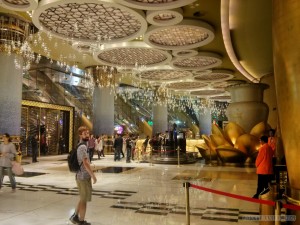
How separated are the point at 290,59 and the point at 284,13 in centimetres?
54

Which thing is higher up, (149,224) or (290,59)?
(290,59)

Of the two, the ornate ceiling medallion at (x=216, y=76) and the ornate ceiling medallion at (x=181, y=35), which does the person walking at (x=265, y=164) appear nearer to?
the ornate ceiling medallion at (x=181, y=35)

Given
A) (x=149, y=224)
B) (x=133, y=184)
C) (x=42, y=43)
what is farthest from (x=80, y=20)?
(x=149, y=224)

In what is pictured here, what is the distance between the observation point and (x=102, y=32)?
1180cm

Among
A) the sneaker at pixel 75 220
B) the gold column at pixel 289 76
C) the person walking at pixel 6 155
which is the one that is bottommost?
A: the sneaker at pixel 75 220

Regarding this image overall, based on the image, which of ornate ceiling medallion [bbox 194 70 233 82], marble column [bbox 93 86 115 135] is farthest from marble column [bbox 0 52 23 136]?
ornate ceiling medallion [bbox 194 70 233 82]

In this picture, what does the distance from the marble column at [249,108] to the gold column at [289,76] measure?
37.9 feet

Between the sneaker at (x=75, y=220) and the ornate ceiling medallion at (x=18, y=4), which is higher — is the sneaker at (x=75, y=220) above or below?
below

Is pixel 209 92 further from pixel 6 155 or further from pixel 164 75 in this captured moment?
pixel 6 155

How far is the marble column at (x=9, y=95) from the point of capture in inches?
460

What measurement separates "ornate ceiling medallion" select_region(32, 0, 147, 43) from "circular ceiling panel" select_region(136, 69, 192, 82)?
739cm

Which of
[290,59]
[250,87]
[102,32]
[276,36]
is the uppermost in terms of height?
[102,32]

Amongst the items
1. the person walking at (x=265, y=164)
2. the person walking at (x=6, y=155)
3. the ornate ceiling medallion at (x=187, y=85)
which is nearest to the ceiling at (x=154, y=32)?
the person walking at (x=6, y=155)

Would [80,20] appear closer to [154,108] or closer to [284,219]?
[284,219]
